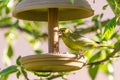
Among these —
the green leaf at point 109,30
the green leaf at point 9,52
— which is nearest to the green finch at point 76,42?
the green leaf at point 109,30

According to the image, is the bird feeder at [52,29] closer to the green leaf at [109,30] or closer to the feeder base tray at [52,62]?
the feeder base tray at [52,62]

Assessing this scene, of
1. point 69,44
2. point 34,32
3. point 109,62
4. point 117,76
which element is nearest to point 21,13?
point 69,44

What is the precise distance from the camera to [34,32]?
14.5 feet

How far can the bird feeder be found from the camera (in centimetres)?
264

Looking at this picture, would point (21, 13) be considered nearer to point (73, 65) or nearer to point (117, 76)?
point (73, 65)

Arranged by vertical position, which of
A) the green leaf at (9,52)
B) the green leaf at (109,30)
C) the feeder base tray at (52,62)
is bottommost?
the green leaf at (9,52)


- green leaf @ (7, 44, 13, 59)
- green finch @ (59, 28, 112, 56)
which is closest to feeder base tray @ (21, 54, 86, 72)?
green finch @ (59, 28, 112, 56)

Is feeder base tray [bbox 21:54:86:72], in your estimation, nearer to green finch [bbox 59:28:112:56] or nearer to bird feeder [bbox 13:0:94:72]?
bird feeder [bbox 13:0:94:72]

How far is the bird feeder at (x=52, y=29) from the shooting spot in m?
2.64

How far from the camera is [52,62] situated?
2.63 metres

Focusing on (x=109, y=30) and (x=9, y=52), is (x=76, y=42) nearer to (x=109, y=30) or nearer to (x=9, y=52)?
(x=109, y=30)

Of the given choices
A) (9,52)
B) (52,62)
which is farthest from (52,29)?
(9,52)

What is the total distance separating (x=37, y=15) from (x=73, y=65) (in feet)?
1.68

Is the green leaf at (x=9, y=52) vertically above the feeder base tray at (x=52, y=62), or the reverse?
the feeder base tray at (x=52, y=62)
